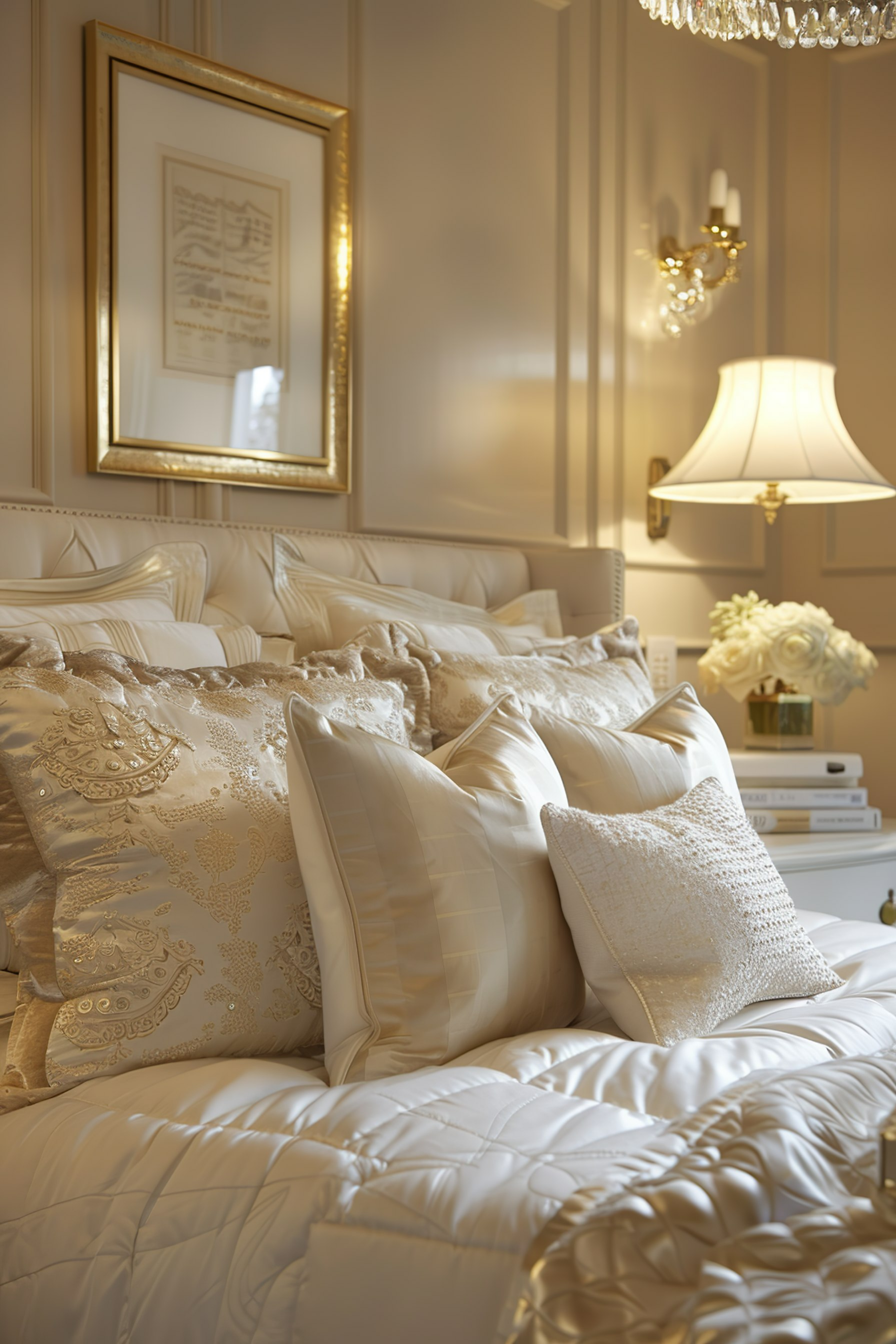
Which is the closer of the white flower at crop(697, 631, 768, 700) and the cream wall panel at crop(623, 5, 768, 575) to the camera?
the white flower at crop(697, 631, 768, 700)

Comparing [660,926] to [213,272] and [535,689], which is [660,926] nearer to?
[535,689]

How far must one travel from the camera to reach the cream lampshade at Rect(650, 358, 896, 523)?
100 inches

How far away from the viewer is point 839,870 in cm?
233

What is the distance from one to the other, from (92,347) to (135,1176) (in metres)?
1.52

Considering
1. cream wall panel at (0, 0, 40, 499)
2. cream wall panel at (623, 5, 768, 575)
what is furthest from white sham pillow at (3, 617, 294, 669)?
cream wall panel at (623, 5, 768, 575)

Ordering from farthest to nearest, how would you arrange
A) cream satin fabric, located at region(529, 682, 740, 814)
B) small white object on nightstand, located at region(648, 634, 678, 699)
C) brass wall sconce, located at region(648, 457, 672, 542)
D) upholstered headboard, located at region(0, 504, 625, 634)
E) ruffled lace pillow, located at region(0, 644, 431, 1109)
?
brass wall sconce, located at region(648, 457, 672, 542) < small white object on nightstand, located at region(648, 634, 678, 699) < upholstered headboard, located at region(0, 504, 625, 634) < cream satin fabric, located at region(529, 682, 740, 814) < ruffled lace pillow, located at region(0, 644, 431, 1109)

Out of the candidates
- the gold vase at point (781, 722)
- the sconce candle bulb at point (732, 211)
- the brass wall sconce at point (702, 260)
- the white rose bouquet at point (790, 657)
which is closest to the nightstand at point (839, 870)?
the gold vase at point (781, 722)

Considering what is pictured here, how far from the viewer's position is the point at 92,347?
204 centimetres

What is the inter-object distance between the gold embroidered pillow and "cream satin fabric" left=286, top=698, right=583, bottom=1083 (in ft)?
1.36

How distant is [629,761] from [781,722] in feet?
4.05

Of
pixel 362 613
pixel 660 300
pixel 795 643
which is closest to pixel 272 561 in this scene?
pixel 362 613

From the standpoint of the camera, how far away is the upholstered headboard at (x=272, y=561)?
1.84 meters

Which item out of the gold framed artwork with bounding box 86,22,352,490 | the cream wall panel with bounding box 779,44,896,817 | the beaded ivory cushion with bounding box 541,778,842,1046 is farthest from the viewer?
the cream wall panel with bounding box 779,44,896,817

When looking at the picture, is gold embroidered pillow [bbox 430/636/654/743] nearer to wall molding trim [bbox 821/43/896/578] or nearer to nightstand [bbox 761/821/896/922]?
nightstand [bbox 761/821/896/922]
